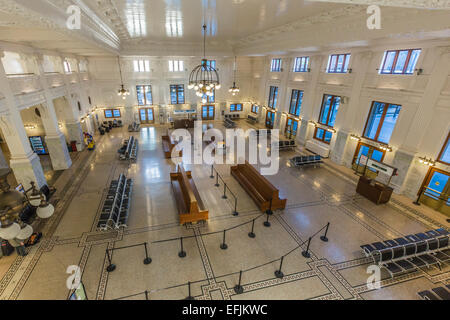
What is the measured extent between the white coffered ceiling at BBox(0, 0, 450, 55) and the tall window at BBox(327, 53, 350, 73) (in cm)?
313

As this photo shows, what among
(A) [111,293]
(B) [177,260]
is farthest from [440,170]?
(A) [111,293]

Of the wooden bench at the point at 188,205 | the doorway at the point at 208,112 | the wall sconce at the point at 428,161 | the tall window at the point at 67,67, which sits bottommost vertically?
the wooden bench at the point at 188,205

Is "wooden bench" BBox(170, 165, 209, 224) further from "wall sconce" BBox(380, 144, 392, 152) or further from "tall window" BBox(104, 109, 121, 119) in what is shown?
"tall window" BBox(104, 109, 121, 119)

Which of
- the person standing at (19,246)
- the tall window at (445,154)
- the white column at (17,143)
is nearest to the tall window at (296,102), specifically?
the tall window at (445,154)

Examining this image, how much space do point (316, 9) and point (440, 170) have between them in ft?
25.0

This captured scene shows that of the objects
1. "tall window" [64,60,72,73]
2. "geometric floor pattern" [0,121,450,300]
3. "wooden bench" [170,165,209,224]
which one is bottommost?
"geometric floor pattern" [0,121,450,300]

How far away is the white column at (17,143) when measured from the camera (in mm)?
7184

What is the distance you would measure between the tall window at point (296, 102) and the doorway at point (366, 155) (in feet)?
18.6

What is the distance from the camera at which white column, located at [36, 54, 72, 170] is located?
9.64 meters

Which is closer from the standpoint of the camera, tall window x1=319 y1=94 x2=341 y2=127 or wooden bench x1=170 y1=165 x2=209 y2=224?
wooden bench x1=170 y1=165 x2=209 y2=224

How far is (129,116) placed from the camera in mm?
20094

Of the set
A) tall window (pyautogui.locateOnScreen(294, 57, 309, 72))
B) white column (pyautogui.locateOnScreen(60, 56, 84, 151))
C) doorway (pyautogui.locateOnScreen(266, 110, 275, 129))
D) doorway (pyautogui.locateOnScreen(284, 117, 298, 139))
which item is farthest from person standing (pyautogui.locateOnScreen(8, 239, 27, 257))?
doorway (pyautogui.locateOnScreen(266, 110, 275, 129))

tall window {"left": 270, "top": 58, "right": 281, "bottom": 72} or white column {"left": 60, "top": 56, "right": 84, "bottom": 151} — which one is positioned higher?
tall window {"left": 270, "top": 58, "right": 281, "bottom": 72}

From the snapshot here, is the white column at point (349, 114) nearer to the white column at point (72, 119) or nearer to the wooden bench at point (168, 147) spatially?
the wooden bench at point (168, 147)
